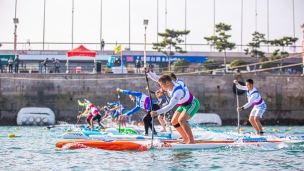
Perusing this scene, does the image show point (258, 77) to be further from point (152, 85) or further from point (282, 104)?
point (152, 85)

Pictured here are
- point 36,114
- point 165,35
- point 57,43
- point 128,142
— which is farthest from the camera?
point 57,43

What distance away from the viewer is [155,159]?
12.3 m

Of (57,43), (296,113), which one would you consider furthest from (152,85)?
(57,43)

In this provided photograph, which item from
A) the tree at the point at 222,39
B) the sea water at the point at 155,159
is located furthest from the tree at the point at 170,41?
the sea water at the point at 155,159

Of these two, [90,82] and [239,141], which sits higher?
[90,82]

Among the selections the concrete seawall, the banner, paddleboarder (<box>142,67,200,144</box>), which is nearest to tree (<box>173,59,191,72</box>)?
the concrete seawall

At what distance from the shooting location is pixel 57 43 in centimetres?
5147

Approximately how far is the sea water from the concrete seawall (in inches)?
832

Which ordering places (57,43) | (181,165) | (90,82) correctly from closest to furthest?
(181,165)
(90,82)
(57,43)

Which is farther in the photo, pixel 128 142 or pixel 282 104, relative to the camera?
pixel 282 104

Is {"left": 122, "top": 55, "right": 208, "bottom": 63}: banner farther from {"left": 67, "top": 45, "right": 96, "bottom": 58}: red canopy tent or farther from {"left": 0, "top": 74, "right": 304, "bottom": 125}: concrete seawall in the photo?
{"left": 0, "top": 74, "right": 304, "bottom": 125}: concrete seawall

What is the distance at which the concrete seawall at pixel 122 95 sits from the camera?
36000 millimetres

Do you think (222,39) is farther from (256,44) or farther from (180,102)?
(180,102)

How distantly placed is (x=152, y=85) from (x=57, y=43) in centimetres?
1852
